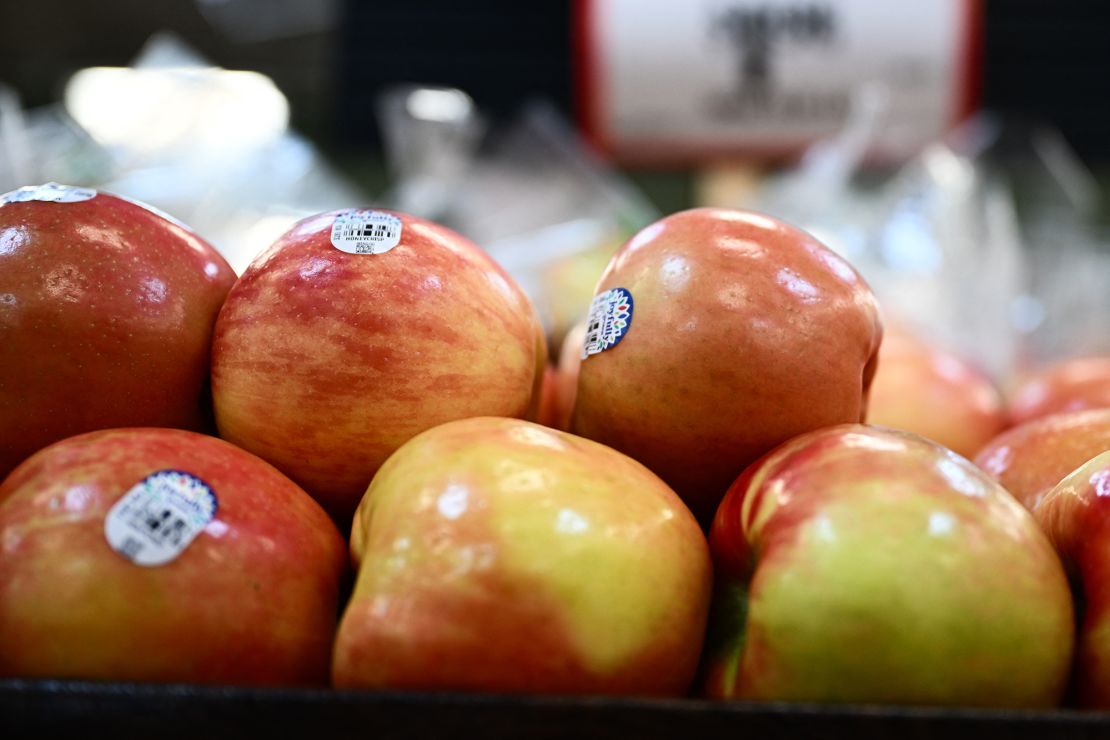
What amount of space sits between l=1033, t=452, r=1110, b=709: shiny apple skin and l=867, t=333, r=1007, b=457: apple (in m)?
0.64

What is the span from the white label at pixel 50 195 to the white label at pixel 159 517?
1.10ft

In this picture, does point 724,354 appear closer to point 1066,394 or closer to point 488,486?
point 488,486

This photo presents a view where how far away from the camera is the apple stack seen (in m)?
0.64

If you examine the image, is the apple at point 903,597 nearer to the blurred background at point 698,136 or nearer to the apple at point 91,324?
the apple at point 91,324

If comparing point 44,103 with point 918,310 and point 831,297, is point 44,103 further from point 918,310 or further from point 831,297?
point 831,297

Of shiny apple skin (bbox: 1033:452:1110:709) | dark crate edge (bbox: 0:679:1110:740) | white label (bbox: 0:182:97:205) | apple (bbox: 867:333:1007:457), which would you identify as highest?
white label (bbox: 0:182:97:205)

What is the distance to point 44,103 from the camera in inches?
147

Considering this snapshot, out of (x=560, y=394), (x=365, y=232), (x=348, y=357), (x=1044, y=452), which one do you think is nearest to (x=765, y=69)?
(x=560, y=394)

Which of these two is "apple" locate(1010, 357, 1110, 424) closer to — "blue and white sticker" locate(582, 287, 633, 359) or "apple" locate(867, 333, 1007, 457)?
"apple" locate(867, 333, 1007, 457)

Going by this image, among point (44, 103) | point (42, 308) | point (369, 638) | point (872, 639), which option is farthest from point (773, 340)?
point (44, 103)

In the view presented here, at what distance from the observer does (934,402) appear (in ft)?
4.91

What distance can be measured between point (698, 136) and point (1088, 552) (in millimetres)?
1827

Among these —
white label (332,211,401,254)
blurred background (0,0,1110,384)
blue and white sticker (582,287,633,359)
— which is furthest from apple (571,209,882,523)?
blurred background (0,0,1110,384)

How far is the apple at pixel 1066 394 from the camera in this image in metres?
1.43
